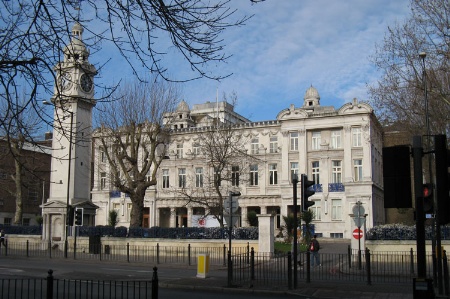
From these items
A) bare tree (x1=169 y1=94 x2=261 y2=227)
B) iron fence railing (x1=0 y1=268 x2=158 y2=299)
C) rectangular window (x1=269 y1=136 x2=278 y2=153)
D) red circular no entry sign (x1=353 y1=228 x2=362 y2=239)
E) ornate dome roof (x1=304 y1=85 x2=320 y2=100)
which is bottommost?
iron fence railing (x1=0 y1=268 x2=158 y2=299)

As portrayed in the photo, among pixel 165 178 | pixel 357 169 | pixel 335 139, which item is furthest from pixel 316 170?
pixel 165 178

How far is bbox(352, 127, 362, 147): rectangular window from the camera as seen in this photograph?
191 feet

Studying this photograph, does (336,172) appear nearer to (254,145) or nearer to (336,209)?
(336,209)

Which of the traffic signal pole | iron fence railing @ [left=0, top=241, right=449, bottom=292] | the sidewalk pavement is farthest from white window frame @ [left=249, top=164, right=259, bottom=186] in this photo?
the traffic signal pole

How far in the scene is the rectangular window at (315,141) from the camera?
60.6 m

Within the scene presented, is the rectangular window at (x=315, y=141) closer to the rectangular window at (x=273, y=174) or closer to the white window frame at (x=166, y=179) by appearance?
the rectangular window at (x=273, y=174)

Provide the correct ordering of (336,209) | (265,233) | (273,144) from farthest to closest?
(273,144) → (336,209) → (265,233)

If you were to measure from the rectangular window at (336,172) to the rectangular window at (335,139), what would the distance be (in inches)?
80.4

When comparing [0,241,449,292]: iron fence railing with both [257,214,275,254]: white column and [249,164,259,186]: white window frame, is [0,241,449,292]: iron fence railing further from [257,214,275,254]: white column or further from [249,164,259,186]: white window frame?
[249,164,259,186]: white window frame

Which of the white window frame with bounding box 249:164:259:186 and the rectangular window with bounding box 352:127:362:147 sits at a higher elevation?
the rectangular window with bounding box 352:127:362:147

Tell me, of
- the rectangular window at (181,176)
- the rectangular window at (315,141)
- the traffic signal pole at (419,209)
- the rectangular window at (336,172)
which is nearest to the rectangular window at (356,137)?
the rectangular window at (336,172)

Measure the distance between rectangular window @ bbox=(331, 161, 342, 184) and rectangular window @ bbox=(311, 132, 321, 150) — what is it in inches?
111

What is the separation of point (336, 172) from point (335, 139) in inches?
156

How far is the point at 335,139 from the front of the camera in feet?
196
